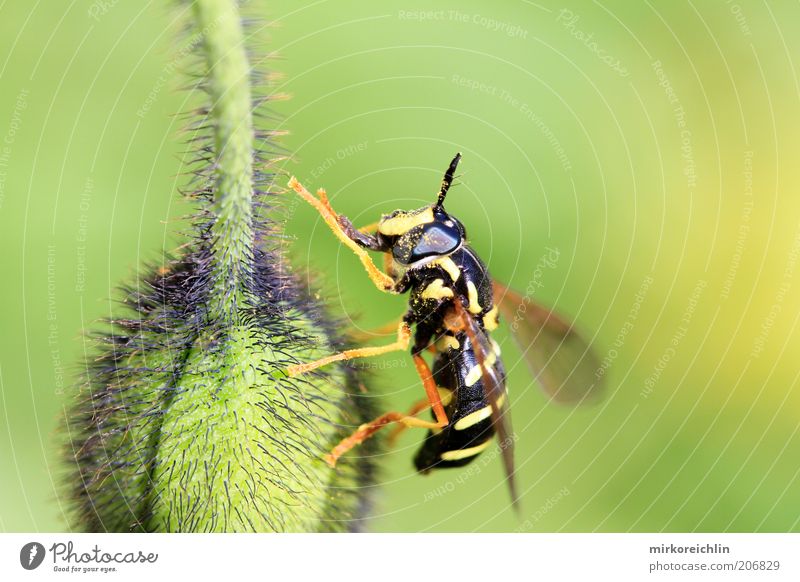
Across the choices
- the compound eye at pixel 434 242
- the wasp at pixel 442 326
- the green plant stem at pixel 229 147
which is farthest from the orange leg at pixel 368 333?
the green plant stem at pixel 229 147

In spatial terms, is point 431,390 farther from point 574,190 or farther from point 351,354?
point 574,190

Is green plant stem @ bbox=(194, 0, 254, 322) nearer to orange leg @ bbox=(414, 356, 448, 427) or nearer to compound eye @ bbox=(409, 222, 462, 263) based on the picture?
compound eye @ bbox=(409, 222, 462, 263)

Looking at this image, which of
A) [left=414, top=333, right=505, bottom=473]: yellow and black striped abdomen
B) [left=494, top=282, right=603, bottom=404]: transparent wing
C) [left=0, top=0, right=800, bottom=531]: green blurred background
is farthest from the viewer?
[left=0, top=0, right=800, bottom=531]: green blurred background

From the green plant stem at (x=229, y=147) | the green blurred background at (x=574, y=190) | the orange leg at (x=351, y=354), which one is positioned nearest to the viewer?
the green plant stem at (x=229, y=147)

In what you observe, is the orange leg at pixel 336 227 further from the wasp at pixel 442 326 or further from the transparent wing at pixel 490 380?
the transparent wing at pixel 490 380

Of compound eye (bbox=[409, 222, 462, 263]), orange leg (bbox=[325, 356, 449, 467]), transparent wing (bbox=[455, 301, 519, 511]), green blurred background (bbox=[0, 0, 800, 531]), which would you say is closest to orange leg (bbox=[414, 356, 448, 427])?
orange leg (bbox=[325, 356, 449, 467])

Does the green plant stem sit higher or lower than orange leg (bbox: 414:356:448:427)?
higher
